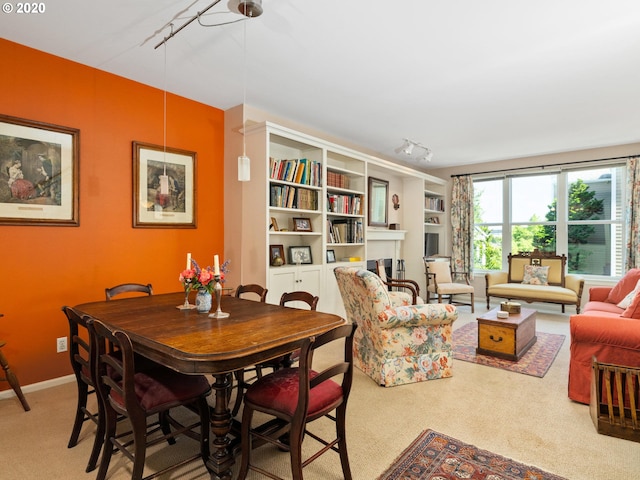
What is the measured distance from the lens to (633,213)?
5.65 m

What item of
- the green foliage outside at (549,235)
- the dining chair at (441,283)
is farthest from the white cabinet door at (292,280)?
the green foliage outside at (549,235)

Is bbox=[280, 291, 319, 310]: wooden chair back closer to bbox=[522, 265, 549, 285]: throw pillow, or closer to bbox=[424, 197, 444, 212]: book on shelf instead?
bbox=[522, 265, 549, 285]: throw pillow

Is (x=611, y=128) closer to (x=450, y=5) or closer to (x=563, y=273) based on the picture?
(x=563, y=273)

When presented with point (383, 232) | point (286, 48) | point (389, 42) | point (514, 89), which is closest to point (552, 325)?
point (383, 232)

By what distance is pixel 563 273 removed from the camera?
600cm

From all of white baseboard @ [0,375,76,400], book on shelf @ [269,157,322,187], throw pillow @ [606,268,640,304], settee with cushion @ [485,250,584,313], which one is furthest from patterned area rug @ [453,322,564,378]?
white baseboard @ [0,375,76,400]

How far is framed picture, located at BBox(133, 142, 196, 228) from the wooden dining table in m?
1.39

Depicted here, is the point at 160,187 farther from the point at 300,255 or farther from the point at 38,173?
the point at 300,255

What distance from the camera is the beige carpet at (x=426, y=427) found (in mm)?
1952

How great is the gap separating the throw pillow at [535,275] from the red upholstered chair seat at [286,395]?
5415 millimetres

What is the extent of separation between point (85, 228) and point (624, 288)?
560cm

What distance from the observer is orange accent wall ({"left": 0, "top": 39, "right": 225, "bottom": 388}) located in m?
2.85

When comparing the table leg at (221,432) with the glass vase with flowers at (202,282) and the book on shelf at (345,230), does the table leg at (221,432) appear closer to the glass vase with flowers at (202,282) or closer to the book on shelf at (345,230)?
the glass vase with flowers at (202,282)

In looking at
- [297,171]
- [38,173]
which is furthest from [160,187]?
[297,171]
